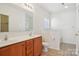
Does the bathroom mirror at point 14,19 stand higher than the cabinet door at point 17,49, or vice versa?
the bathroom mirror at point 14,19

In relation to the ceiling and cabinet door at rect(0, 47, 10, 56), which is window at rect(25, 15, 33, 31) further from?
cabinet door at rect(0, 47, 10, 56)

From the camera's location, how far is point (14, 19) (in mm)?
1983

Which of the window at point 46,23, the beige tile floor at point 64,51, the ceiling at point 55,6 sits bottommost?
the beige tile floor at point 64,51

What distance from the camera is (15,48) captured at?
5.49 feet

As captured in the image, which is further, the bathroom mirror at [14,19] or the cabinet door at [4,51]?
the bathroom mirror at [14,19]

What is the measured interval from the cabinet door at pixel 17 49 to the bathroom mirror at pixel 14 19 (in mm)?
388

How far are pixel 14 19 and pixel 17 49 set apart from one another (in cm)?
65

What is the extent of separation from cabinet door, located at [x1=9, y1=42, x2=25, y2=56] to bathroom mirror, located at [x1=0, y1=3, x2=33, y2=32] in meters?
0.39

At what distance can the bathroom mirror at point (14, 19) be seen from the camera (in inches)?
70.5

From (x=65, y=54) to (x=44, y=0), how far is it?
1.04 metres

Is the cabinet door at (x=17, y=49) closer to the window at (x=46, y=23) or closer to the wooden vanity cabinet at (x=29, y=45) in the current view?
the wooden vanity cabinet at (x=29, y=45)

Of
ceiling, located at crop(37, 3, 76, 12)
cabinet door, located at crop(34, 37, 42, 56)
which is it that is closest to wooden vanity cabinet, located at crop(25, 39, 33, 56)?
cabinet door, located at crop(34, 37, 42, 56)

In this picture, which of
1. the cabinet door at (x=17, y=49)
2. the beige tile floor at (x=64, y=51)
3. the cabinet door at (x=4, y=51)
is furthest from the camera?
the beige tile floor at (x=64, y=51)

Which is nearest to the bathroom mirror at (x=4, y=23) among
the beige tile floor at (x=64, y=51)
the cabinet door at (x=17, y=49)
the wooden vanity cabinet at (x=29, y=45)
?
the cabinet door at (x=17, y=49)
